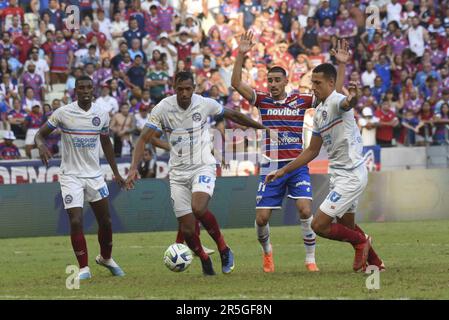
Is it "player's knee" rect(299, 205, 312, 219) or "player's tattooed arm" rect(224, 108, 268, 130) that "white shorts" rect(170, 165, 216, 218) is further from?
"player's knee" rect(299, 205, 312, 219)

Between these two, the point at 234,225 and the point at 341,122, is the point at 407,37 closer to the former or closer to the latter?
the point at 234,225

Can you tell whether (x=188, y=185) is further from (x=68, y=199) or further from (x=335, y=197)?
(x=335, y=197)

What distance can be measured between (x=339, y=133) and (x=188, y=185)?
84.9 inches

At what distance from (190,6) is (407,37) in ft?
21.8

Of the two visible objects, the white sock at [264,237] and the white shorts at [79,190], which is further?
the white sock at [264,237]

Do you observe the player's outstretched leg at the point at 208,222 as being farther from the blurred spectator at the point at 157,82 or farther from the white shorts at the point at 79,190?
the blurred spectator at the point at 157,82

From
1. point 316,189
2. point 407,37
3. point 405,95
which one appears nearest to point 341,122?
point 316,189

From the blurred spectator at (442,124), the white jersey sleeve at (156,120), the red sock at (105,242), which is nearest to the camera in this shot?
the white jersey sleeve at (156,120)

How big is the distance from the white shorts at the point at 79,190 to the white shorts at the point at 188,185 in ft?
3.63

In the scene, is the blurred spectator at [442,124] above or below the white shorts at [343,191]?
below

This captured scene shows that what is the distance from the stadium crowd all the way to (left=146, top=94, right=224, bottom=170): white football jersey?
36.0ft

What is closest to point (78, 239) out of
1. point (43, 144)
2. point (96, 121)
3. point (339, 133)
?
point (43, 144)

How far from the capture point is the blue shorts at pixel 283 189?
14.4 meters

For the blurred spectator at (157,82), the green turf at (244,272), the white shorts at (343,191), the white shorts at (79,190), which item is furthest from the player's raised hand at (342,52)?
the blurred spectator at (157,82)
